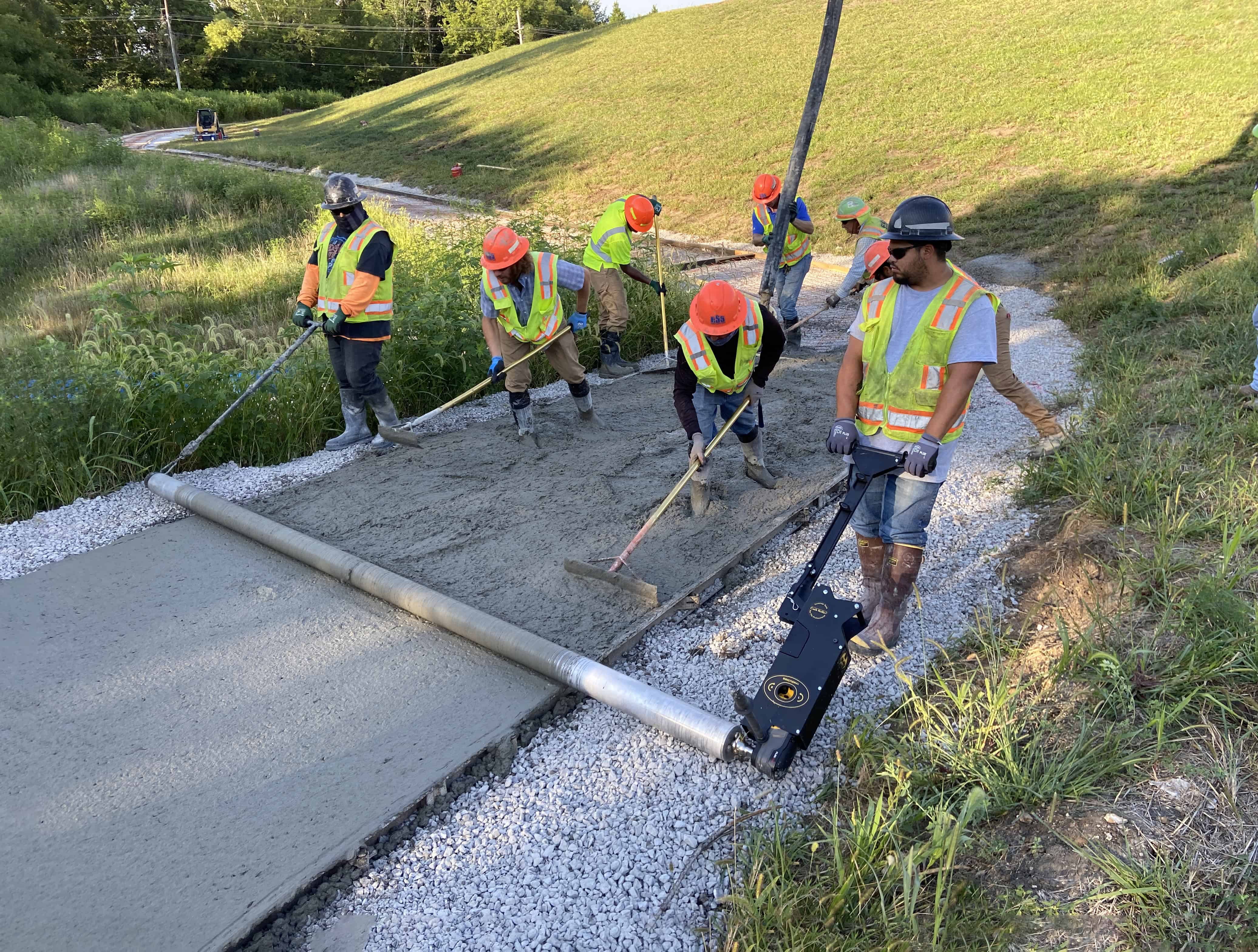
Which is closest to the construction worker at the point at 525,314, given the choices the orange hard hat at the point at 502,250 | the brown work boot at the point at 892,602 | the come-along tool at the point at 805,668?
the orange hard hat at the point at 502,250

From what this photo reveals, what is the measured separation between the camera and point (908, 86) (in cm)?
1875

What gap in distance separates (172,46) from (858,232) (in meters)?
51.7

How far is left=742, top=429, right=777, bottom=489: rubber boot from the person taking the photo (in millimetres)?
4891

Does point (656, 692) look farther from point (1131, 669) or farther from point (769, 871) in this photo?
point (1131, 669)

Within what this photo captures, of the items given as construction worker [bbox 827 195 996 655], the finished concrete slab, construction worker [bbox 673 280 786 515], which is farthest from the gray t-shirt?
the finished concrete slab

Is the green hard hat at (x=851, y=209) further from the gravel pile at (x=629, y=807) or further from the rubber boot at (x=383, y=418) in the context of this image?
the rubber boot at (x=383, y=418)

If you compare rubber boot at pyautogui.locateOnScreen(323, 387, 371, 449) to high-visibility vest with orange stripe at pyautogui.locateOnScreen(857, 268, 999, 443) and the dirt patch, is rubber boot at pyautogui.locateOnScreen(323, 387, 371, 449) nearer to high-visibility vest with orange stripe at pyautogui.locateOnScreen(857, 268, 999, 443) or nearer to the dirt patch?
the dirt patch

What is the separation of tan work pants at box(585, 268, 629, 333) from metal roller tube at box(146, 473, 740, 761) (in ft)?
11.7

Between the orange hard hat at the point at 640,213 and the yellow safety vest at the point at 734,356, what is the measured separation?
280cm

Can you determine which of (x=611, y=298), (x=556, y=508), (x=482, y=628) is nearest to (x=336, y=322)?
(x=556, y=508)

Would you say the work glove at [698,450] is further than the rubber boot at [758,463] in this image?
No

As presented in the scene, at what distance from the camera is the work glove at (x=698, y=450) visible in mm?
4277

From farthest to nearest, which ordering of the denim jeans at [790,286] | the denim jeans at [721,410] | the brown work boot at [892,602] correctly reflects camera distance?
the denim jeans at [790,286] < the denim jeans at [721,410] < the brown work boot at [892,602]

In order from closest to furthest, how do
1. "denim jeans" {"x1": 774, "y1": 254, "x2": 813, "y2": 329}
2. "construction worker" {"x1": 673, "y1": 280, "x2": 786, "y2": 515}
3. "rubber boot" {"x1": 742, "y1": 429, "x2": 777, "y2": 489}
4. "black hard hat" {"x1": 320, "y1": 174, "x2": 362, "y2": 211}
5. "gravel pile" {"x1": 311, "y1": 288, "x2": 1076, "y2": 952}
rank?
"gravel pile" {"x1": 311, "y1": 288, "x2": 1076, "y2": 952} < "construction worker" {"x1": 673, "y1": 280, "x2": 786, "y2": 515} < "rubber boot" {"x1": 742, "y1": 429, "x2": 777, "y2": 489} < "black hard hat" {"x1": 320, "y1": 174, "x2": 362, "y2": 211} < "denim jeans" {"x1": 774, "y1": 254, "x2": 813, "y2": 329}
